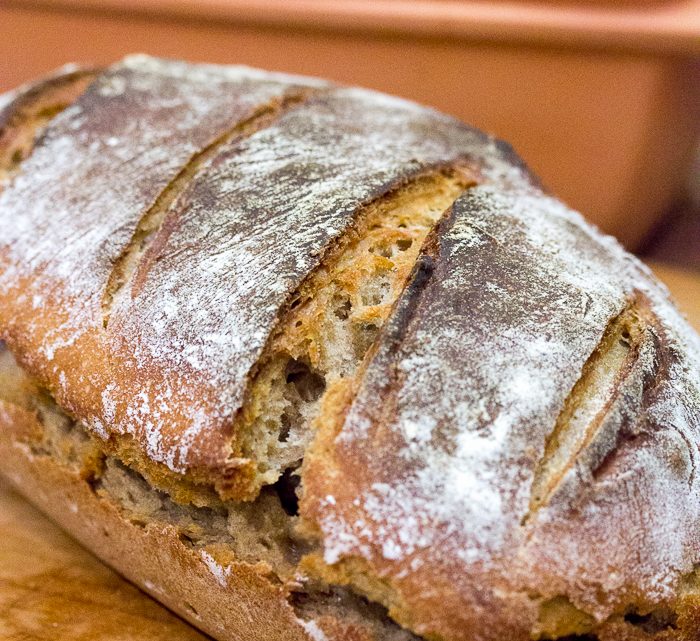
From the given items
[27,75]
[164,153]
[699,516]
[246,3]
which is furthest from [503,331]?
[27,75]

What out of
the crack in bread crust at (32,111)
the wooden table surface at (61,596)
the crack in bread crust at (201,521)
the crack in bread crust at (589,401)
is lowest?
the wooden table surface at (61,596)

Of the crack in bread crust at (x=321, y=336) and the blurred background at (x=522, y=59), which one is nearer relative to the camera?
the crack in bread crust at (x=321, y=336)

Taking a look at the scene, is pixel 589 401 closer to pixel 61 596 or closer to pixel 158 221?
pixel 158 221

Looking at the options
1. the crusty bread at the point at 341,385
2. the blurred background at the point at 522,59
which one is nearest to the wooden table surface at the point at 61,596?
the crusty bread at the point at 341,385

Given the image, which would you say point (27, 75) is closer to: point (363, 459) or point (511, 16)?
point (511, 16)

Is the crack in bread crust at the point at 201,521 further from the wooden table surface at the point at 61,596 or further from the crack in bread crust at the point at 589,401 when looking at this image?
the crack in bread crust at the point at 589,401

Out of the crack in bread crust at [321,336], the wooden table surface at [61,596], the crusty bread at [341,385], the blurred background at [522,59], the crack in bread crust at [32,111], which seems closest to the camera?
the crusty bread at [341,385]

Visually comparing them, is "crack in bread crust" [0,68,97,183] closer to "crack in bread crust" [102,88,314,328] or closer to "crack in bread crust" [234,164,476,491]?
"crack in bread crust" [102,88,314,328]
